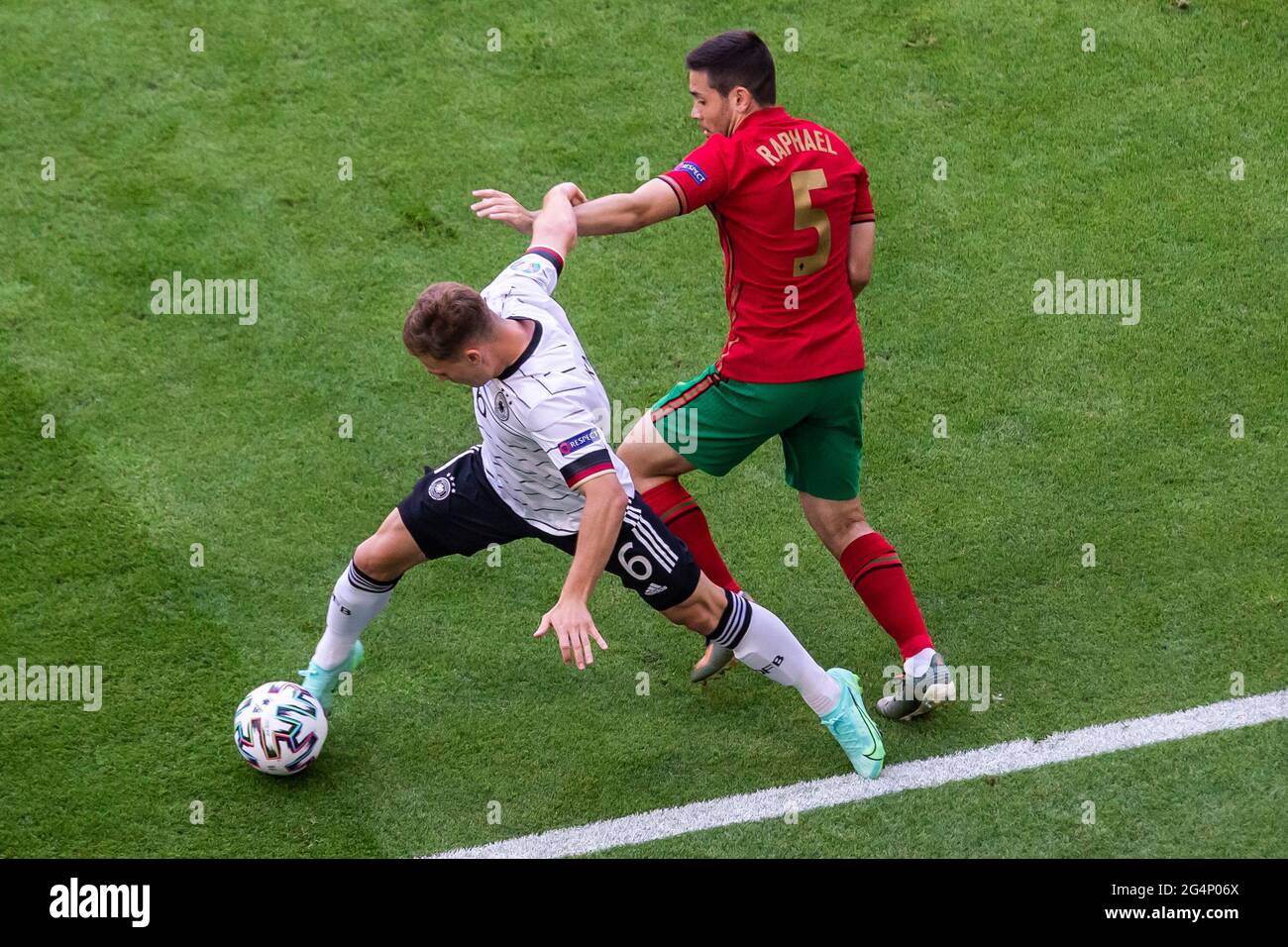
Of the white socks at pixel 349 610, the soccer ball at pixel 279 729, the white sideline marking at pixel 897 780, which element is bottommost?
the white sideline marking at pixel 897 780

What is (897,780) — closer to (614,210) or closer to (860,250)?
(860,250)

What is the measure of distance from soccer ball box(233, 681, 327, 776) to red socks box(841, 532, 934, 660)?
2171 millimetres

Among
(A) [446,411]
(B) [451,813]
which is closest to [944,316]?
(A) [446,411]

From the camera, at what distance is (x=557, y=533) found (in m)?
5.37

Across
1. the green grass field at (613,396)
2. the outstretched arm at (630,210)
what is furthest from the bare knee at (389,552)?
the outstretched arm at (630,210)

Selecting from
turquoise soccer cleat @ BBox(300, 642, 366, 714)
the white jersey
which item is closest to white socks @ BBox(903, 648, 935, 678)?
the white jersey

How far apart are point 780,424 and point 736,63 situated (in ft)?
4.43

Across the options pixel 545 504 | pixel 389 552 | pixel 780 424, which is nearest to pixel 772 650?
pixel 780 424

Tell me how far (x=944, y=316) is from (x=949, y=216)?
0.75 m

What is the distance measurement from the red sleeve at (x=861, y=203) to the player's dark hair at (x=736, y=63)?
48 cm

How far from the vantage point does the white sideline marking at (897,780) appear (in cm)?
555

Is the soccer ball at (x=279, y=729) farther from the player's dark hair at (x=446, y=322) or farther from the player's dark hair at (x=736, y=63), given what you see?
the player's dark hair at (x=736, y=63)

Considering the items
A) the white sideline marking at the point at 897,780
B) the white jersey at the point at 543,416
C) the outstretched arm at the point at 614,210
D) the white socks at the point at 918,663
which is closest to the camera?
the white jersey at the point at 543,416

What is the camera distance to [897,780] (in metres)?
5.71
